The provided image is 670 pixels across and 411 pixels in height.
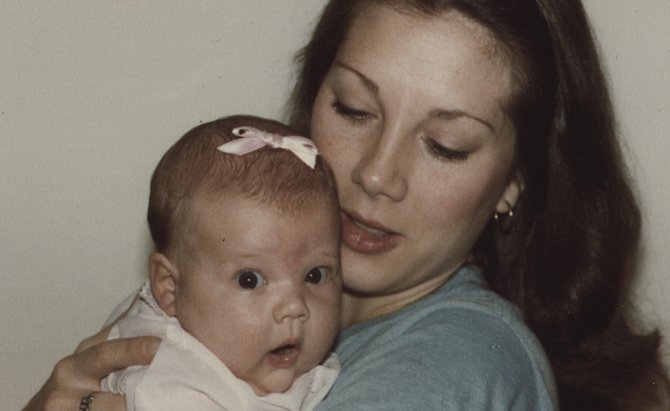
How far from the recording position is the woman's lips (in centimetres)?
203

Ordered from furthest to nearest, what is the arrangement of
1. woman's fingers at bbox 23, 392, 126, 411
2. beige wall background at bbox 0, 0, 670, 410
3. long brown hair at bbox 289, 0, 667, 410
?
1. beige wall background at bbox 0, 0, 670, 410
2. long brown hair at bbox 289, 0, 667, 410
3. woman's fingers at bbox 23, 392, 126, 411

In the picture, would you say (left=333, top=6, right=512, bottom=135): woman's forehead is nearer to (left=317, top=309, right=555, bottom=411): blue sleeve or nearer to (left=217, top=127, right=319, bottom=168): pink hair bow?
(left=217, top=127, right=319, bottom=168): pink hair bow

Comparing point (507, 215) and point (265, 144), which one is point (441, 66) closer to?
point (265, 144)

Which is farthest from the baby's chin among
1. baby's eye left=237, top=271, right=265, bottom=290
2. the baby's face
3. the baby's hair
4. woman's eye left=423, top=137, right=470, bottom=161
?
woman's eye left=423, top=137, right=470, bottom=161

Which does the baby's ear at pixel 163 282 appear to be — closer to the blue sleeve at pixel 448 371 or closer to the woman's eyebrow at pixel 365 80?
the blue sleeve at pixel 448 371

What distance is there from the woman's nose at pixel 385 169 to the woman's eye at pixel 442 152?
0.05 m

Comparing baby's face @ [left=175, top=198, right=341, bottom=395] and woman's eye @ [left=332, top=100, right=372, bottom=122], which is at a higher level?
woman's eye @ [left=332, top=100, right=372, bottom=122]

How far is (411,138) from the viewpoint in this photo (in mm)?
1955

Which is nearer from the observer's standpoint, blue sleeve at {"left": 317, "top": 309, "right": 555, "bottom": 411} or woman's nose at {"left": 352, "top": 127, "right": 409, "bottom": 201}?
blue sleeve at {"left": 317, "top": 309, "right": 555, "bottom": 411}

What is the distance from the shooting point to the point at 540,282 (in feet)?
7.62

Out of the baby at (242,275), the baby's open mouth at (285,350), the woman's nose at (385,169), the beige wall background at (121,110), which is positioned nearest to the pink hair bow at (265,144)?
the baby at (242,275)

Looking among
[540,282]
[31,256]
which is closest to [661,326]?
[540,282]

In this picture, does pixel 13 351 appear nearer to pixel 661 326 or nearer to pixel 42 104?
pixel 42 104

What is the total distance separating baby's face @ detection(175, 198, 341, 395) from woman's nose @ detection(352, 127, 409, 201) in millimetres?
186
